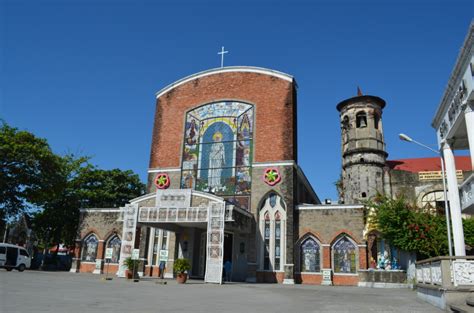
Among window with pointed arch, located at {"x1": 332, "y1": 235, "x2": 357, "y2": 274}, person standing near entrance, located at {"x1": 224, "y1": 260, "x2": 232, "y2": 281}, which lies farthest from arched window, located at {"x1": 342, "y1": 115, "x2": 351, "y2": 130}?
person standing near entrance, located at {"x1": 224, "y1": 260, "x2": 232, "y2": 281}

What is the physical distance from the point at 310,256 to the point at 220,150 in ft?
31.1

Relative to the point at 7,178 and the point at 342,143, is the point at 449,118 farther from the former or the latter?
the point at 7,178

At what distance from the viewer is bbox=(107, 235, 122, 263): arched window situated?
28559 millimetres

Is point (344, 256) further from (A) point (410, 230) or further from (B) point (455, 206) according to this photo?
(B) point (455, 206)

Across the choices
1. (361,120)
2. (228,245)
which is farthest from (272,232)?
(361,120)

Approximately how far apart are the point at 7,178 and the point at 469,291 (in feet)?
93.1

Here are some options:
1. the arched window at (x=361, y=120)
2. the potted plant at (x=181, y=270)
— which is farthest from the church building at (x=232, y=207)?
the arched window at (x=361, y=120)

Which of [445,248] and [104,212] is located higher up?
[104,212]

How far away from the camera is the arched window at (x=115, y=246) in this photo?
2856cm

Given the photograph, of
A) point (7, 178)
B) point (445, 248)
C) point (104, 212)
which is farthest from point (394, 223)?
point (7, 178)

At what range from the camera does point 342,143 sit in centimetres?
3753

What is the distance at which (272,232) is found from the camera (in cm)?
2550

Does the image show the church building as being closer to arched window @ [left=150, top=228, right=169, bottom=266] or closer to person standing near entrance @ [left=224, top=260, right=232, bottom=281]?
arched window @ [left=150, top=228, right=169, bottom=266]

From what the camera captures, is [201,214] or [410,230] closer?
[410,230]
